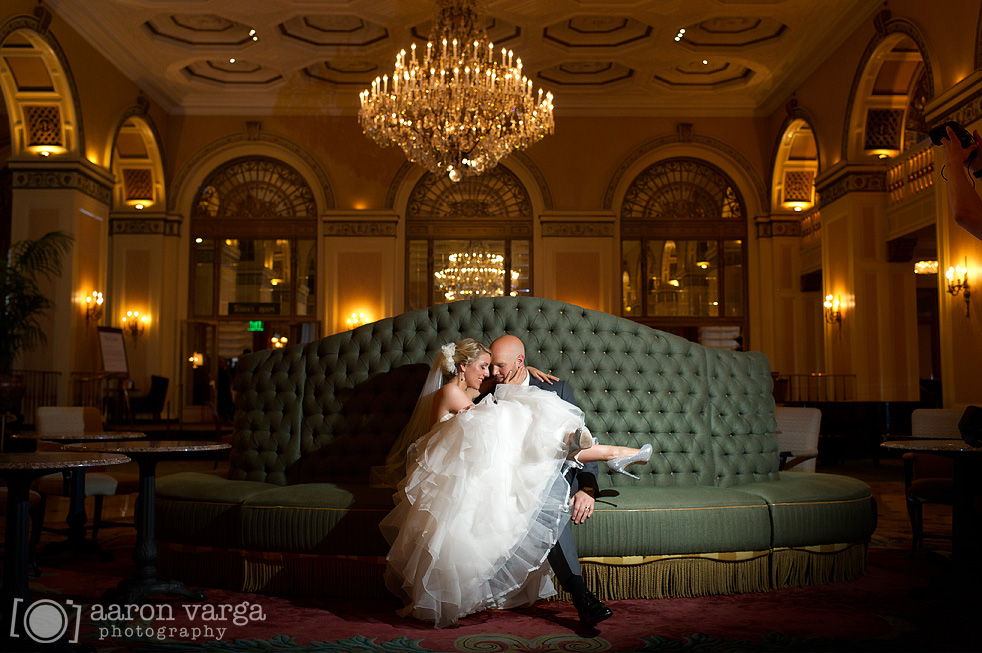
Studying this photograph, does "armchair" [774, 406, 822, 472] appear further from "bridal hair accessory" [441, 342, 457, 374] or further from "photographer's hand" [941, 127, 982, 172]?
"photographer's hand" [941, 127, 982, 172]

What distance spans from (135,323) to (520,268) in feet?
23.7

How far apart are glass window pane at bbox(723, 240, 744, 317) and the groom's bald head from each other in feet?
39.6

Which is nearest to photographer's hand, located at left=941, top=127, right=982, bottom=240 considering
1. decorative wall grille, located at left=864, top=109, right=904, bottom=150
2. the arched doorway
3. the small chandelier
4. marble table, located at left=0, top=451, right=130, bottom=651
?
marble table, located at left=0, top=451, right=130, bottom=651

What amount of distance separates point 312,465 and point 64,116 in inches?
372

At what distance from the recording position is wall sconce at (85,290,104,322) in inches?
482

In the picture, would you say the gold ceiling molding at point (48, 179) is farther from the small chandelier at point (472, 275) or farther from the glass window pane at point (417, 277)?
the small chandelier at point (472, 275)

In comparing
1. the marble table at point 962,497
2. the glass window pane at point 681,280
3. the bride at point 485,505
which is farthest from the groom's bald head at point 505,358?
the glass window pane at point 681,280

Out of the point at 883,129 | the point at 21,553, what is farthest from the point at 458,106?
the point at 21,553

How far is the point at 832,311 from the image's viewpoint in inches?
484

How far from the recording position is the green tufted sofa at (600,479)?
387 cm

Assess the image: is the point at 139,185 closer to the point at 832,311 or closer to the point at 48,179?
the point at 48,179

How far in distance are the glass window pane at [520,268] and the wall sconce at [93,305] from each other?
7.10m

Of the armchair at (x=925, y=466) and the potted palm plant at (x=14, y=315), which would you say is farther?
the potted palm plant at (x=14, y=315)

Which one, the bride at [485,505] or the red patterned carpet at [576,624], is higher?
the bride at [485,505]
